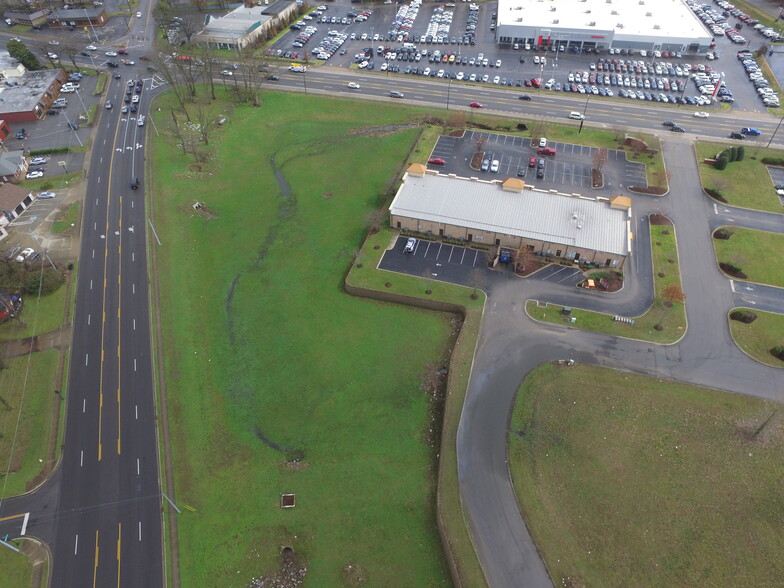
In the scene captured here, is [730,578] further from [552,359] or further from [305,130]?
[305,130]

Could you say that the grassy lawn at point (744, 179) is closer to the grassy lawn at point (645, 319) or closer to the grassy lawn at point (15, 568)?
the grassy lawn at point (645, 319)

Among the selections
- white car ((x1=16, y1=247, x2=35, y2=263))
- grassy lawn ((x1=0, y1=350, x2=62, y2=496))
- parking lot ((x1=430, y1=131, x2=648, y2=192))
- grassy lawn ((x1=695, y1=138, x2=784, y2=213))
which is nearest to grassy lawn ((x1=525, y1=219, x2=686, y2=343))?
Answer: parking lot ((x1=430, y1=131, x2=648, y2=192))

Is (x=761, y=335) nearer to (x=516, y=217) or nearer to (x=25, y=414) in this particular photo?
(x=516, y=217)

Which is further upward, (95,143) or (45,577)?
(95,143)

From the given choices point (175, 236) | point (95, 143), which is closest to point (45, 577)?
point (175, 236)

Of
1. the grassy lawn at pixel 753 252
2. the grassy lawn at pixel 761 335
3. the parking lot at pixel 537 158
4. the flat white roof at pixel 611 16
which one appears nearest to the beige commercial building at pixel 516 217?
the parking lot at pixel 537 158

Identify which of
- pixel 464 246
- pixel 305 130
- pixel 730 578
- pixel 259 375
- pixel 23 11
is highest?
pixel 23 11
